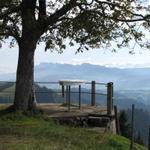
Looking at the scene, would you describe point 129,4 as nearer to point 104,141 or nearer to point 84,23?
point 84,23

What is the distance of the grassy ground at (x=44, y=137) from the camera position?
1574 centimetres

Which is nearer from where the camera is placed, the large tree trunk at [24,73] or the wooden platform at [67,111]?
the large tree trunk at [24,73]

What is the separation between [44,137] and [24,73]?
7092 mm

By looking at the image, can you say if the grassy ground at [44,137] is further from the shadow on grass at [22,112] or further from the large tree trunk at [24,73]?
the large tree trunk at [24,73]

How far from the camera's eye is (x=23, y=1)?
2422 centimetres

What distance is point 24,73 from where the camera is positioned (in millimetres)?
24297

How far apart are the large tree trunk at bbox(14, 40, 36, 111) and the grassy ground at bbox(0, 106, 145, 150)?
4.13ft

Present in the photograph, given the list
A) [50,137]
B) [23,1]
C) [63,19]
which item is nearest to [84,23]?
[63,19]

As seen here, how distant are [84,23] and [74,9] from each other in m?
1.44

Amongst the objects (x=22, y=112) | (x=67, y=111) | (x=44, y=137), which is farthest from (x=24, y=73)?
(x=44, y=137)

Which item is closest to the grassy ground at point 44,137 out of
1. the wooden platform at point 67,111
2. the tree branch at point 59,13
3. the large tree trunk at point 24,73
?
the large tree trunk at point 24,73

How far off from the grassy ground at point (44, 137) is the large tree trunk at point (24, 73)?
1.26 meters

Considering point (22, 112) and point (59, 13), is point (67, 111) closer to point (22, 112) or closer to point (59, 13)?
point (22, 112)

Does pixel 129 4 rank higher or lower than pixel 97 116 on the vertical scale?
higher
